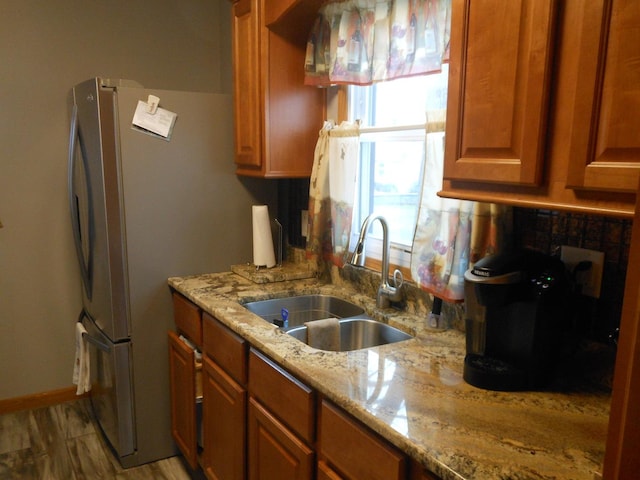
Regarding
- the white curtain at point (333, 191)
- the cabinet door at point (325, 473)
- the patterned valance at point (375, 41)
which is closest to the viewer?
the cabinet door at point (325, 473)

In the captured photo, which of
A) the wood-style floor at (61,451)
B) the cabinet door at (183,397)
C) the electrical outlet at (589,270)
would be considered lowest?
the wood-style floor at (61,451)

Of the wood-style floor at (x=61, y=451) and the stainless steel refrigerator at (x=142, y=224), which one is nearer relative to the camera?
the stainless steel refrigerator at (x=142, y=224)

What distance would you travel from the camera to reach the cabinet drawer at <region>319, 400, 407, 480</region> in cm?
112

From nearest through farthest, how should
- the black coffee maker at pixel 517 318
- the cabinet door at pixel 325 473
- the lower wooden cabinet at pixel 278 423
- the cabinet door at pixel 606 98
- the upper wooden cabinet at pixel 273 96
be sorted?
the cabinet door at pixel 606 98
the black coffee maker at pixel 517 318
the cabinet door at pixel 325 473
the lower wooden cabinet at pixel 278 423
the upper wooden cabinet at pixel 273 96

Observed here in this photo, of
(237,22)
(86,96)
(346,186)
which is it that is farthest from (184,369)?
(237,22)

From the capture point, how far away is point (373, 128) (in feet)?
7.05

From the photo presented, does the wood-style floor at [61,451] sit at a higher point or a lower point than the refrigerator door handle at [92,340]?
lower

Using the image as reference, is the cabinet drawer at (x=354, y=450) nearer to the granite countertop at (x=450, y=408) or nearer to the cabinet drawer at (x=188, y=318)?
the granite countertop at (x=450, y=408)

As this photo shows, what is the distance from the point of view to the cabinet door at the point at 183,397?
2270mm

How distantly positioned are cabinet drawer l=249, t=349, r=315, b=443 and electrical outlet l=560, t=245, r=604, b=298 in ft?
2.52

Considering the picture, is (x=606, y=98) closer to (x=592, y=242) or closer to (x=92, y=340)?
(x=592, y=242)

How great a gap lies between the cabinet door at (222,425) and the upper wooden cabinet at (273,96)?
3.06 ft

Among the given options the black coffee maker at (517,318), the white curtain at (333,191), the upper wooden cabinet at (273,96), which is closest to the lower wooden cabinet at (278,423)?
the black coffee maker at (517,318)

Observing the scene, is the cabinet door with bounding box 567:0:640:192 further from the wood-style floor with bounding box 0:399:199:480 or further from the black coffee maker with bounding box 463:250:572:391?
the wood-style floor with bounding box 0:399:199:480
